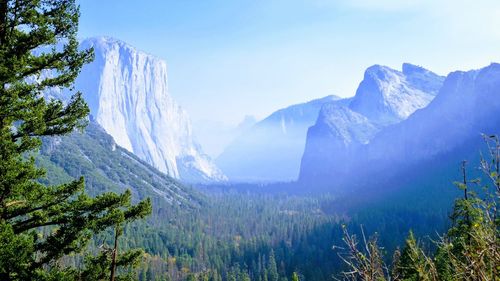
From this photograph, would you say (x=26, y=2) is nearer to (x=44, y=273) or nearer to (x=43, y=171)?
(x=43, y=171)

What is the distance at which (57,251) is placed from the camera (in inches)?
530

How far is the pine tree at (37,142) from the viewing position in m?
12.3

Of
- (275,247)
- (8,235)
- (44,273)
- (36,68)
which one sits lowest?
(275,247)

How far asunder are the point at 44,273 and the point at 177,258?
114699 millimetres

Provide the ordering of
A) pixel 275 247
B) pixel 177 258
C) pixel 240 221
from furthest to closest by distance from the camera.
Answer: pixel 240 221 < pixel 275 247 < pixel 177 258

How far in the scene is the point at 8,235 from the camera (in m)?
11.4

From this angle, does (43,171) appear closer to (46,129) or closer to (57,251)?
(46,129)

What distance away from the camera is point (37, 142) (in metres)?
13.3

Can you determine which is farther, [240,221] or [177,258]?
[240,221]

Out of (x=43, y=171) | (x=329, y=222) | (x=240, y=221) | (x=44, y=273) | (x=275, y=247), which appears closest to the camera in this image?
(x=44, y=273)

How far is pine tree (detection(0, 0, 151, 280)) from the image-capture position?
1234cm

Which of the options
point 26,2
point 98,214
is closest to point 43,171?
point 98,214

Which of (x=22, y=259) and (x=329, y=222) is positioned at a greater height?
(x=22, y=259)

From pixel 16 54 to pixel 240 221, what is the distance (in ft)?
621
